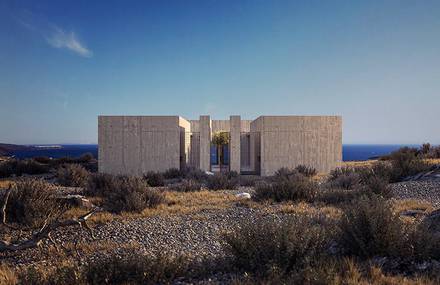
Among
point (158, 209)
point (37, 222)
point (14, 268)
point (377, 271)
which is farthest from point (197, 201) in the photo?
point (377, 271)

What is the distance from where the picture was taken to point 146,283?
12.0 ft

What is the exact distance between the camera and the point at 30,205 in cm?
687

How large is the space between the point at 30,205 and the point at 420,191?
1073cm

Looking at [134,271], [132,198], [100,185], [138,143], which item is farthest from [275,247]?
[138,143]

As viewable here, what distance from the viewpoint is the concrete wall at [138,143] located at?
2033 centimetres

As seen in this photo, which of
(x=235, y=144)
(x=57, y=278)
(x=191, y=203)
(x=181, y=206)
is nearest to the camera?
(x=57, y=278)

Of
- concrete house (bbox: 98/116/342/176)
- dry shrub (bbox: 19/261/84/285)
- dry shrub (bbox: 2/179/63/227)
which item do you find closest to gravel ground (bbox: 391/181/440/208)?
dry shrub (bbox: 19/261/84/285)

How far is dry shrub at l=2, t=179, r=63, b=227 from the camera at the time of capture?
6.70m

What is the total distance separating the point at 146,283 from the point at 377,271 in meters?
2.52

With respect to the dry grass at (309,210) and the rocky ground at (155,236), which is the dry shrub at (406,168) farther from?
the dry grass at (309,210)

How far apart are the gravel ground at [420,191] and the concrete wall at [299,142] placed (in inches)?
370

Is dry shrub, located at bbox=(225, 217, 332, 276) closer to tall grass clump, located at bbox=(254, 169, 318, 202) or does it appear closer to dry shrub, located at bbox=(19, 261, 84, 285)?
dry shrub, located at bbox=(19, 261, 84, 285)

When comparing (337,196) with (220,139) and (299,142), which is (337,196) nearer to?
(299,142)

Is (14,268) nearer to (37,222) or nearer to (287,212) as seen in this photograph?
(37,222)
